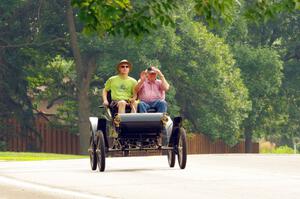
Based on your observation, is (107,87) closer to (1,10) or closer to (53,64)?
(1,10)

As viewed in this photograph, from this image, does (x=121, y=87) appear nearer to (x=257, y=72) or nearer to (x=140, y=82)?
(x=140, y=82)

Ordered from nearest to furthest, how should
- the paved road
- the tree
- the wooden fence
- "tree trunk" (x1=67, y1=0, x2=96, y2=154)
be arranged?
the paved road
"tree trunk" (x1=67, y1=0, x2=96, y2=154)
the wooden fence
the tree

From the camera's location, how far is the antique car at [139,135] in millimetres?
20345

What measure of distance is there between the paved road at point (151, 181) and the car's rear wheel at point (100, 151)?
0.47 feet

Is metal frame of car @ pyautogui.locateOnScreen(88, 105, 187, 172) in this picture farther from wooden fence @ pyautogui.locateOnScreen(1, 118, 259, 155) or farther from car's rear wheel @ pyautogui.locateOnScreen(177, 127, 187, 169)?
wooden fence @ pyautogui.locateOnScreen(1, 118, 259, 155)

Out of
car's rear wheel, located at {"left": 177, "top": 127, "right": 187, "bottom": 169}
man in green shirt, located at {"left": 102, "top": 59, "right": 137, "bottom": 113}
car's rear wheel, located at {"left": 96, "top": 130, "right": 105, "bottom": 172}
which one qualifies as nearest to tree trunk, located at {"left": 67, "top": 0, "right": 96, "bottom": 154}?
man in green shirt, located at {"left": 102, "top": 59, "right": 137, "bottom": 113}

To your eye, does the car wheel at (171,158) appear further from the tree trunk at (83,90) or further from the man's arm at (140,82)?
the tree trunk at (83,90)

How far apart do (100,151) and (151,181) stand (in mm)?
3198

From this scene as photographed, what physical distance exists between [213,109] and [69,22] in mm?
8068

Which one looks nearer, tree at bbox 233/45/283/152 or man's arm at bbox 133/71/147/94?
man's arm at bbox 133/71/147/94

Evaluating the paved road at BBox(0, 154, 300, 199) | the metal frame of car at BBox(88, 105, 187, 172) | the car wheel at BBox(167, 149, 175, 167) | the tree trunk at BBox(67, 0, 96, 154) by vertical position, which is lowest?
the paved road at BBox(0, 154, 300, 199)

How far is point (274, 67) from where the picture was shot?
2240 inches

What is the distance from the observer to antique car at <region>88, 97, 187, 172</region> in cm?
2035

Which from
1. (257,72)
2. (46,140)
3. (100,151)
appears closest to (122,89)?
(100,151)
